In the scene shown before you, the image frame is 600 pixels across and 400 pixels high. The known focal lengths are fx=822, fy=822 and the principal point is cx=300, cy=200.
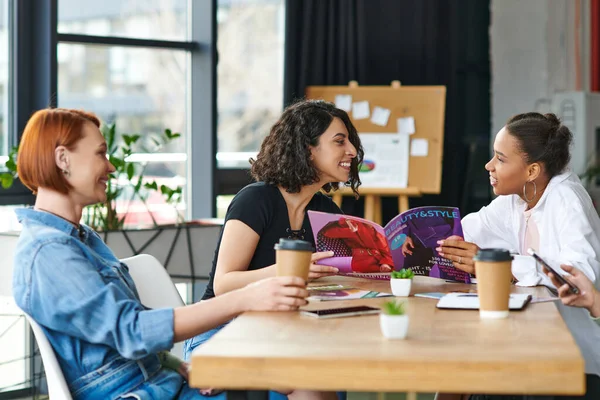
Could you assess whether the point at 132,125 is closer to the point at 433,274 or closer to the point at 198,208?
the point at 198,208

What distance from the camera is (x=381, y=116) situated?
5297 millimetres

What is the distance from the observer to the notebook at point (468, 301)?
67.2 inches

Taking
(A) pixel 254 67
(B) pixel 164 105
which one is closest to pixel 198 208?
(B) pixel 164 105

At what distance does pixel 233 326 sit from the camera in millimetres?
1477

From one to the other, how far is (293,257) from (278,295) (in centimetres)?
9

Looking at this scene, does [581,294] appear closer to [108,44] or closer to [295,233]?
[295,233]

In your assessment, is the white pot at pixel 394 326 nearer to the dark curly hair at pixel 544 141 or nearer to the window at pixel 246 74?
the dark curly hair at pixel 544 141

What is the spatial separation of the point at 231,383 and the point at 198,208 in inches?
155

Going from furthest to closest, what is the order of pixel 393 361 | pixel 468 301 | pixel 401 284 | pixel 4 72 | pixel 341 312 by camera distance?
pixel 4 72, pixel 401 284, pixel 468 301, pixel 341 312, pixel 393 361

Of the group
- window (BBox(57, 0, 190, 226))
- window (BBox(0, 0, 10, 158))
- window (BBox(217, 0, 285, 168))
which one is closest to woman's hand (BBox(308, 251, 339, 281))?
window (BBox(57, 0, 190, 226))

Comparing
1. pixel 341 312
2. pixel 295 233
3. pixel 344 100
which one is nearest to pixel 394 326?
pixel 341 312

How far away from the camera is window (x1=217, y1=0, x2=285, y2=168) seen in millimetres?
5234

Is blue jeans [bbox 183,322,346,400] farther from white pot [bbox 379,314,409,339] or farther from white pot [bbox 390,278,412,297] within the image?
white pot [bbox 379,314,409,339]

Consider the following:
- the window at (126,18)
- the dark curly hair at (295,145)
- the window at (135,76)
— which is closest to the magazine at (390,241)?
the dark curly hair at (295,145)
